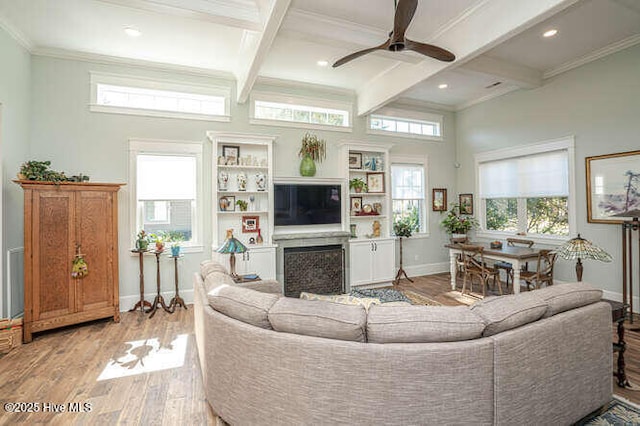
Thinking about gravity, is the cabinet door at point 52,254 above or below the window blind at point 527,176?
below

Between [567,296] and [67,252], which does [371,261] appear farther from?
[67,252]

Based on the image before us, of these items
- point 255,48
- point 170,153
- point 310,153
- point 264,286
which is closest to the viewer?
point 264,286

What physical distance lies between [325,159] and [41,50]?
4.13 meters

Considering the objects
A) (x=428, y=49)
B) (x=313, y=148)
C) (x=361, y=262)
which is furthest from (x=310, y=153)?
(x=428, y=49)

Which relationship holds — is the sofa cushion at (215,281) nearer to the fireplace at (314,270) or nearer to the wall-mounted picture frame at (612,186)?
the fireplace at (314,270)

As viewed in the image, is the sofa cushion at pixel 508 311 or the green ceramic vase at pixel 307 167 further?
the green ceramic vase at pixel 307 167

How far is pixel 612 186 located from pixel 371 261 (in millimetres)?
3545

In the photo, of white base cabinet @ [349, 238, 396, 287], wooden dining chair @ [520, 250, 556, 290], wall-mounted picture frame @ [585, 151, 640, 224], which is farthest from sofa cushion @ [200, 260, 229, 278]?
wall-mounted picture frame @ [585, 151, 640, 224]

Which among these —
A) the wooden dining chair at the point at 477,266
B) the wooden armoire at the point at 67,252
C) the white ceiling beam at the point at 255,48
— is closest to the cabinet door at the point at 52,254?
the wooden armoire at the point at 67,252

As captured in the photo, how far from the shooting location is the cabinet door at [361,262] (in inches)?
206

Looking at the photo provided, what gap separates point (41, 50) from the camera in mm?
3854

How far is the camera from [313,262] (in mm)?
4926

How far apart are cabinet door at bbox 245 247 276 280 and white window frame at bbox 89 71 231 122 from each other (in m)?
2.15

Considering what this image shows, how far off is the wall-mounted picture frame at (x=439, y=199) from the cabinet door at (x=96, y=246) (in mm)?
5656
